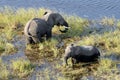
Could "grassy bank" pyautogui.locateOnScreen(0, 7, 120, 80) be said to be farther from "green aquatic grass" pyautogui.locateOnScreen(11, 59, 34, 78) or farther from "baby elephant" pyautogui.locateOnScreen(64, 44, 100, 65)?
"baby elephant" pyautogui.locateOnScreen(64, 44, 100, 65)

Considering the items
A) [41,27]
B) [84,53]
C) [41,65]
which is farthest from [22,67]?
[41,27]

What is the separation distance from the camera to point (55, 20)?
13195 millimetres

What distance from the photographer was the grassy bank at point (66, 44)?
10.5 meters

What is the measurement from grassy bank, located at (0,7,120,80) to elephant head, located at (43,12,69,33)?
282mm

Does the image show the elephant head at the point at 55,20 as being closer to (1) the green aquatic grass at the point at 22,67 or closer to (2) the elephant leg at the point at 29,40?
(2) the elephant leg at the point at 29,40

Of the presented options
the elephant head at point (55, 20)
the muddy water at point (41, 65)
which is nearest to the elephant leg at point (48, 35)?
the elephant head at point (55, 20)

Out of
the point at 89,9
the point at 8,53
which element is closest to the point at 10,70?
the point at 8,53

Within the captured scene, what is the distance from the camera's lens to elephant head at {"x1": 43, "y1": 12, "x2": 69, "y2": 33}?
510 inches

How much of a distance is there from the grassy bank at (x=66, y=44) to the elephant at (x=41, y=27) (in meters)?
0.23

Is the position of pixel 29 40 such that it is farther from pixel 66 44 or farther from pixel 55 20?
pixel 55 20

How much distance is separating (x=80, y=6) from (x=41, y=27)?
3.88 metres

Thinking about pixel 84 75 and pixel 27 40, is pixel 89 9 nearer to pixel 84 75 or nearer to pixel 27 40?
pixel 27 40

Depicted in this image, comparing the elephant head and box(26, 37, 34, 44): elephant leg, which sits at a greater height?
the elephant head

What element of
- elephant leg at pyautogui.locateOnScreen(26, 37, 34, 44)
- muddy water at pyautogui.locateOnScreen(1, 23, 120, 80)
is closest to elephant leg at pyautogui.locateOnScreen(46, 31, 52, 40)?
elephant leg at pyautogui.locateOnScreen(26, 37, 34, 44)
